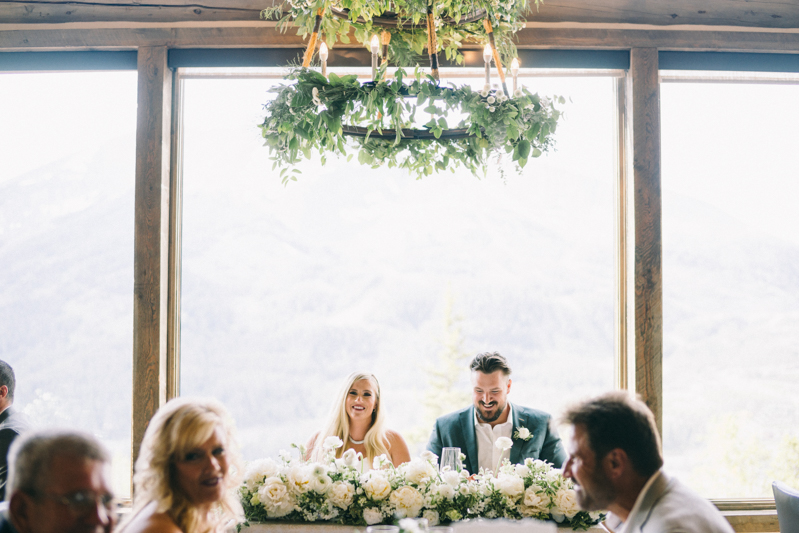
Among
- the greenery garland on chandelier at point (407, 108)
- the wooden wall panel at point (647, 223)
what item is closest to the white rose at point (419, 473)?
the greenery garland on chandelier at point (407, 108)

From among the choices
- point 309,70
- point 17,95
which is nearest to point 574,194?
point 309,70

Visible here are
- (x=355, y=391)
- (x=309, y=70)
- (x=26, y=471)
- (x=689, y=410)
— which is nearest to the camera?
(x=26, y=471)

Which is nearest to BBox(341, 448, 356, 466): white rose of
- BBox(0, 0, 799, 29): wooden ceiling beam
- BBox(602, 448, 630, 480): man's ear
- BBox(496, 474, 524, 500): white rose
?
BBox(496, 474, 524, 500): white rose

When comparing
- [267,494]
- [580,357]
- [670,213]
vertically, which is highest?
[670,213]

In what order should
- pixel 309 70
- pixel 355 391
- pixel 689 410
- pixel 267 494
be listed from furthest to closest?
pixel 689 410 < pixel 355 391 < pixel 267 494 < pixel 309 70

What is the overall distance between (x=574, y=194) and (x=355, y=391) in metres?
1.63

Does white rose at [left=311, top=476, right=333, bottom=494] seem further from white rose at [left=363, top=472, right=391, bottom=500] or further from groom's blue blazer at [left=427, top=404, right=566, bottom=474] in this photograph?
groom's blue blazer at [left=427, top=404, right=566, bottom=474]

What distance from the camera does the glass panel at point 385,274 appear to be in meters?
3.38

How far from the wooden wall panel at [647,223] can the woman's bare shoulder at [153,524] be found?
8.12ft

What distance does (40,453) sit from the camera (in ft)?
3.87

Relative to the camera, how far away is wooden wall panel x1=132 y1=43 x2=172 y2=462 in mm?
3156

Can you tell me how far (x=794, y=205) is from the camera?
3.53 m

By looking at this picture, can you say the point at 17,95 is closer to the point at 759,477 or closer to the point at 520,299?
the point at 520,299

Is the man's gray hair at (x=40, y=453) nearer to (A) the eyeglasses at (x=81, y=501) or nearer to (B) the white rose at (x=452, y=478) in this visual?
(A) the eyeglasses at (x=81, y=501)
